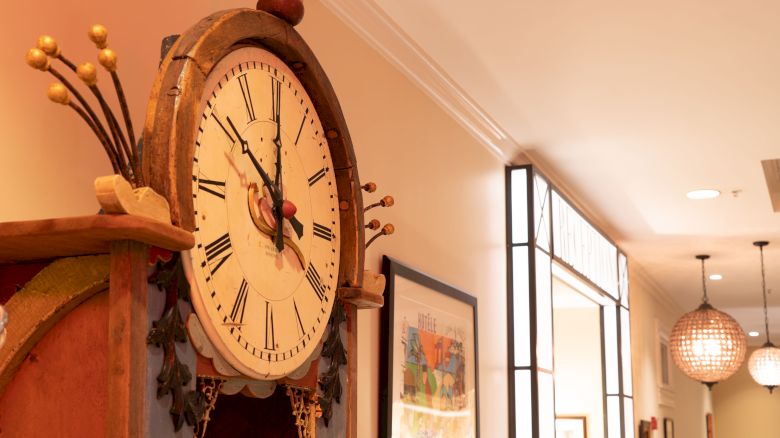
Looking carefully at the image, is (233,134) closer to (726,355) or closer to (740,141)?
(740,141)

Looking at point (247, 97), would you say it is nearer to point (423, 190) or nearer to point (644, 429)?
point (423, 190)

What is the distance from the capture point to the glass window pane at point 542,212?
4.21 m

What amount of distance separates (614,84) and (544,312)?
1.20m

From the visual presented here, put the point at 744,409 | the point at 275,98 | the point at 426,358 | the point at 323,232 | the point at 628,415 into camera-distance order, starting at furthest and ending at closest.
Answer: the point at 744,409, the point at 628,415, the point at 426,358, the point at 323,232, the point at 275,98

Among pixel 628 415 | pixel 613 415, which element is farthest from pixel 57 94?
pixel 628 415

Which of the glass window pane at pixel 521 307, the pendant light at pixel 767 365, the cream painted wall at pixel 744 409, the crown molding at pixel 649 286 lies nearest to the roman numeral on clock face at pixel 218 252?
the glass window pane at pixel 521 307

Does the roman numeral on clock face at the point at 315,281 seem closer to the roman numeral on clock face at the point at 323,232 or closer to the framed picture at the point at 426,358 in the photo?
the roman numeral on clock face at the point at 323,232

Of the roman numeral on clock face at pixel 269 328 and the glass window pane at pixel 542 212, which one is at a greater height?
the glass window pane at pixel 542 212

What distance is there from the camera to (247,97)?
145cm

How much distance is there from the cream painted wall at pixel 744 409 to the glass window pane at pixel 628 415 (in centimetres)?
687

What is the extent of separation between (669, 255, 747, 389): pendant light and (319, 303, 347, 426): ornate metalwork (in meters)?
5.46

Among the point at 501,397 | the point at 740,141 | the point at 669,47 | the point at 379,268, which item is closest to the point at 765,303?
the point at 740,141

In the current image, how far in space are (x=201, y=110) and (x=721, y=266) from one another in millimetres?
6383

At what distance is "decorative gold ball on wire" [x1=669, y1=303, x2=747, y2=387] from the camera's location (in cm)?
673
